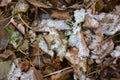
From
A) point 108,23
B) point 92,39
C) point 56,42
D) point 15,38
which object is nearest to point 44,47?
point 56,42

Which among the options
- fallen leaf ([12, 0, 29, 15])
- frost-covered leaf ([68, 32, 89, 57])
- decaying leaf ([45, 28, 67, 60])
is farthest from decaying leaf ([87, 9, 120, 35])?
fallen leaf ([12, 0, 29, 15])

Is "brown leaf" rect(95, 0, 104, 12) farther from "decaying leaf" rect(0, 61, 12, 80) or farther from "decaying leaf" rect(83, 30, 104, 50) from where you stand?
"decaying leaf" rect(0, 61, 12, 80)

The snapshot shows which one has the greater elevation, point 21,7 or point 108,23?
point 21,7

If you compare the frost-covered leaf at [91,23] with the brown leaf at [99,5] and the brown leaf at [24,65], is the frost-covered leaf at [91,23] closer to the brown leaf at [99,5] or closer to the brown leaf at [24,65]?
the brown leaf at [99,5]

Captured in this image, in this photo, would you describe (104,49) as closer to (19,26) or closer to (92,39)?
(92,39)

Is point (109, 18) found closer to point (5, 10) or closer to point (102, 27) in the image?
point (102, 27)

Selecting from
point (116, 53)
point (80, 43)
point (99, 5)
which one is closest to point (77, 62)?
point (80, 43)

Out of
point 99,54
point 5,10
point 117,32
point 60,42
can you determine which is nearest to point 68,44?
point 60,42

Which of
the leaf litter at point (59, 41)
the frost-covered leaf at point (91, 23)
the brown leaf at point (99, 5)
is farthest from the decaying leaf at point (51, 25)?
the brown leaf at point (99, 5)

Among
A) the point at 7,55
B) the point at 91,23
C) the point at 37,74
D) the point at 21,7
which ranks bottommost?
the point at 37,74
